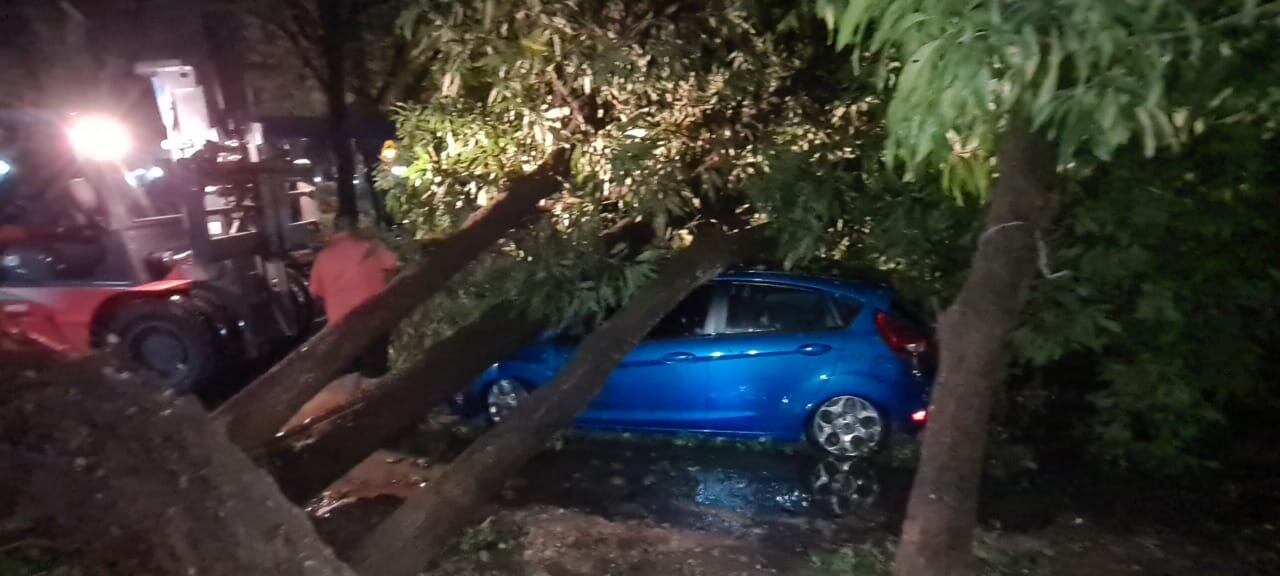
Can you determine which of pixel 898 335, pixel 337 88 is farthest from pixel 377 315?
pixel 337 88

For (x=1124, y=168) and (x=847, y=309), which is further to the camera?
(x=847, y=309)

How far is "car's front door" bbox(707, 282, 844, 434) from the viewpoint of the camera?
296 inches

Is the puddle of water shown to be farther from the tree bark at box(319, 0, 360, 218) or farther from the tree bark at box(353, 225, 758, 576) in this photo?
the tree bark at box(319, 0, 360, 218)

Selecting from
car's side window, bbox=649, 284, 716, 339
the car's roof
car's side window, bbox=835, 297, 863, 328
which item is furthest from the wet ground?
the car's roof

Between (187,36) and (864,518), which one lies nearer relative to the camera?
(864,518)

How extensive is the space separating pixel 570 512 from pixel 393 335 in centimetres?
261

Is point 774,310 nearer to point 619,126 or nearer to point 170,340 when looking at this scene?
point 619,126

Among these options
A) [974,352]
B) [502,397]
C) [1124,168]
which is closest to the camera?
[974,352]

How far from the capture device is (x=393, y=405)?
23.4 feet

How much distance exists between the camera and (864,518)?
6480 mm

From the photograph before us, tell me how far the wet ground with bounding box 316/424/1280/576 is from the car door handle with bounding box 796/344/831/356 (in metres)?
0.80

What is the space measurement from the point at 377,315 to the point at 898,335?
3624mm

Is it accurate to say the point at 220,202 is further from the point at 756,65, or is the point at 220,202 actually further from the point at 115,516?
the point at 115,516

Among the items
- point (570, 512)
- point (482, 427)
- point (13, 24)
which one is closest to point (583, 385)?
point (570, 512)
